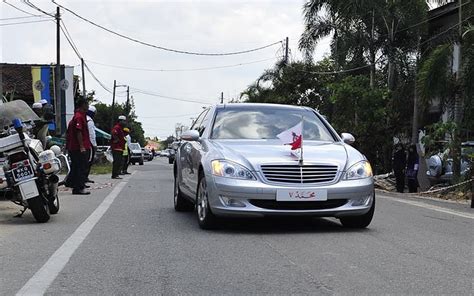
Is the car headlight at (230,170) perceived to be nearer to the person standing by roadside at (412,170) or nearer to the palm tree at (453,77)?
the palm tree at (453,77)

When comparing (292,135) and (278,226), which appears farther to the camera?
(278,226)

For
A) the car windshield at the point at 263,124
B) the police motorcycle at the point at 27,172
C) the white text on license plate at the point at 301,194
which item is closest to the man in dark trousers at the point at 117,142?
the police motorcycle at the point at 27,172

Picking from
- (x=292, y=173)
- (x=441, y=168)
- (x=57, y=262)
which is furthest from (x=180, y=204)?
(x=441, y=168)

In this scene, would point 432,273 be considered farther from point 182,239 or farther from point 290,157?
point 182,239

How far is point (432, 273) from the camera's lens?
5.00 metres

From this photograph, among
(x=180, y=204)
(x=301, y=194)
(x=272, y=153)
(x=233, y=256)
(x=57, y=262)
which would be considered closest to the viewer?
(x=57, y=262)

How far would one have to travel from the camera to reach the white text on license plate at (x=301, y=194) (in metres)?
6.55

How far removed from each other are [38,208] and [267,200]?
122 inches

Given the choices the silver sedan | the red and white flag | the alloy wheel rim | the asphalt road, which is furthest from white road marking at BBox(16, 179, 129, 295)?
the red and white flag

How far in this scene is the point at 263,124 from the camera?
25.9 feet

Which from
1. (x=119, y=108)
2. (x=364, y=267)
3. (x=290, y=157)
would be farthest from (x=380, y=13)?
(x=119, y=108)

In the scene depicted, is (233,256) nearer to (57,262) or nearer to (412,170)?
(57,262)

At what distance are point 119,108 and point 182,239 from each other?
8507 centimetres

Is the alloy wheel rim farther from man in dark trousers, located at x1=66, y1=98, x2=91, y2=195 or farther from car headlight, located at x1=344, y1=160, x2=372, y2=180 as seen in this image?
man in dark trousers, located at x1=66, y1=98, x2=91, y2=195
